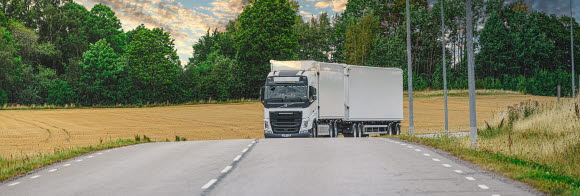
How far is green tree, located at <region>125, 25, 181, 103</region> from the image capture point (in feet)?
305

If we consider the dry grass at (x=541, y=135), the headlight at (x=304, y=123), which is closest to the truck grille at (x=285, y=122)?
the headlight at (x=304, y=123)

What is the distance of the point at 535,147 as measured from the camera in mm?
→ 20562

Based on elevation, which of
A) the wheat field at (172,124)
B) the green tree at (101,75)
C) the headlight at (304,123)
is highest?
the green tree at (101,75)

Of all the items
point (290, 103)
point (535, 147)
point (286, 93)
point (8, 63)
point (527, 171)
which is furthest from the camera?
point (8, 63)

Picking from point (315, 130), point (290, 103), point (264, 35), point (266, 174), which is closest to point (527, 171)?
point (266, 174)

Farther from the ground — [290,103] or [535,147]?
[290,103]

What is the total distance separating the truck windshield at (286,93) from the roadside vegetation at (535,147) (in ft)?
15.3

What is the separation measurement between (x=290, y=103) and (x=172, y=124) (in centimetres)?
2715

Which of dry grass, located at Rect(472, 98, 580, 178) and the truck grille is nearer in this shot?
dry grass, located at Rect(472, 98, 580, 178)

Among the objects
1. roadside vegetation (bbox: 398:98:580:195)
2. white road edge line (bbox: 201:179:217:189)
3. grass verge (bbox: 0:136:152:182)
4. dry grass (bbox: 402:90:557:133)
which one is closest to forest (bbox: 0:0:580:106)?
dry grass (bbox: 402:90:557:133)

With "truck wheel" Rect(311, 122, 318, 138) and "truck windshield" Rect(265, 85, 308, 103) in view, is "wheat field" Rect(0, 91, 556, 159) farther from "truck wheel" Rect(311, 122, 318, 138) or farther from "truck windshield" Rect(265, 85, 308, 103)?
"truck wheel" Rect(311, 122, 318, 138)

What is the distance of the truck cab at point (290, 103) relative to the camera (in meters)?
30.6

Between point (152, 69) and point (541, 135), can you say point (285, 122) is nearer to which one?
point (541, 135)

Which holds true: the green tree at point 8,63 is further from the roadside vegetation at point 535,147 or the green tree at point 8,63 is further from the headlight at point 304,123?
the roadside vegetation at point 535,147
